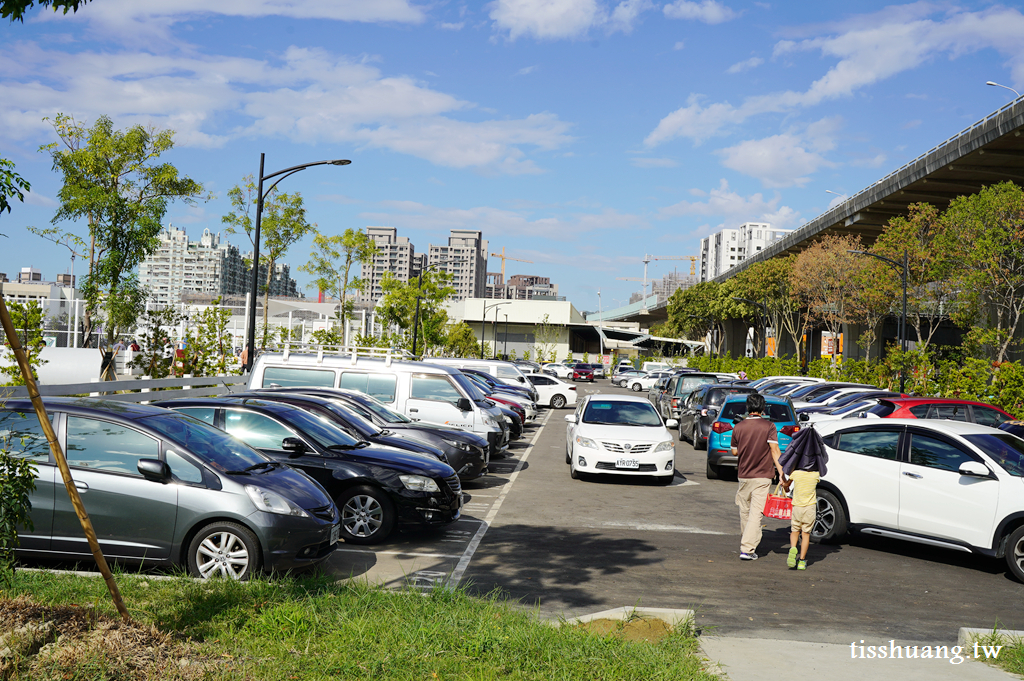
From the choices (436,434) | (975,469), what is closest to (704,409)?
(436,434)

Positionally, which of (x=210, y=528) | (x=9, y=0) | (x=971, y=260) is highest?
(x=971, y=260)

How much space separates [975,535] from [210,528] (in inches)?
299

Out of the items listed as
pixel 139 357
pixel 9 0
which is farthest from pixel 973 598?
pixel 139 357

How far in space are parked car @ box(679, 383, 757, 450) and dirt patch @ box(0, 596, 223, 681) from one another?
16.7m

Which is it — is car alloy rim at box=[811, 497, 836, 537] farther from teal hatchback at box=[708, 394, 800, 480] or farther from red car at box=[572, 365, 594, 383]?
red car at box=[572, 365, 594, 383]

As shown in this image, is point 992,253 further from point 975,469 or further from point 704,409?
point 975,469

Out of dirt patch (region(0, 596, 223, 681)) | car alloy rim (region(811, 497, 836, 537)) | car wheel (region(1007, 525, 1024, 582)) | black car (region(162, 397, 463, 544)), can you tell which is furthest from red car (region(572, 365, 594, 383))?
dirt patch (region(0, 596, 223, 681))

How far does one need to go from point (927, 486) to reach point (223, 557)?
24.1 ft

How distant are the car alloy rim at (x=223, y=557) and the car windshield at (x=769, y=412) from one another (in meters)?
10.8

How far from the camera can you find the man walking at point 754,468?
29.3ft

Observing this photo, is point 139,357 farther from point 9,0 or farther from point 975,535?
point 975,535

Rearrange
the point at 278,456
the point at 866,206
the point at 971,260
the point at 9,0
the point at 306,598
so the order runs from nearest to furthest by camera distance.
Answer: the point at 9,0 → the point at 306,598 → the point at 278,456 → the point at 971,260 → the point at 866,206

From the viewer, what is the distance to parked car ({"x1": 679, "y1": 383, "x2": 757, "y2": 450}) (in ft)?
68.5

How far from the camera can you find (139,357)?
21531 millimetres
